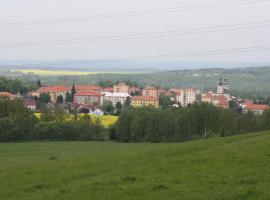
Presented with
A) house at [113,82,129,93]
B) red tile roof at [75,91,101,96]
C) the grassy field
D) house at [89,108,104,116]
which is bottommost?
house at [89,108,104,116]

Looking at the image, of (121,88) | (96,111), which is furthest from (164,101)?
(121,88)

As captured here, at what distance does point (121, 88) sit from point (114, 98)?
1255cm

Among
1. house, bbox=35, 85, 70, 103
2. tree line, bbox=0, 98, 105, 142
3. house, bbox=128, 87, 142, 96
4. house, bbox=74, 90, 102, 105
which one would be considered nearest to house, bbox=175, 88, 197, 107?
house, bbox=128, 87, 142, 96

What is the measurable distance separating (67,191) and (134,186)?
1.35 meters

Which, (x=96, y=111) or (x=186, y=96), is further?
(x=186, y=96)

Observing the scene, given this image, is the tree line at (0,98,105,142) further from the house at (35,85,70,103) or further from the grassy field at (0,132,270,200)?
the house at (35,85,70,103)

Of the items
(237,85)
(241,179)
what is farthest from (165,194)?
(237,85)

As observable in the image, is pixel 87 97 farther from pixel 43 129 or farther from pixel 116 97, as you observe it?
pixel 43 129

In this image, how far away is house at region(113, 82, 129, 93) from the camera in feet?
508

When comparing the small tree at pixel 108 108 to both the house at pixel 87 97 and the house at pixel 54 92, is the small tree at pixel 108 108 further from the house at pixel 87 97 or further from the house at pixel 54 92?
the house at pixel 87 97

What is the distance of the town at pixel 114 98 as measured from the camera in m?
116

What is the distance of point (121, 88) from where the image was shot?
157m

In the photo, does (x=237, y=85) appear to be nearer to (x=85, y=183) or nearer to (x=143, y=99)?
(x=143, y=99)

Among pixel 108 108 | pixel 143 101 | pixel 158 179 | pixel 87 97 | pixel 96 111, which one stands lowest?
pixel 96 111
